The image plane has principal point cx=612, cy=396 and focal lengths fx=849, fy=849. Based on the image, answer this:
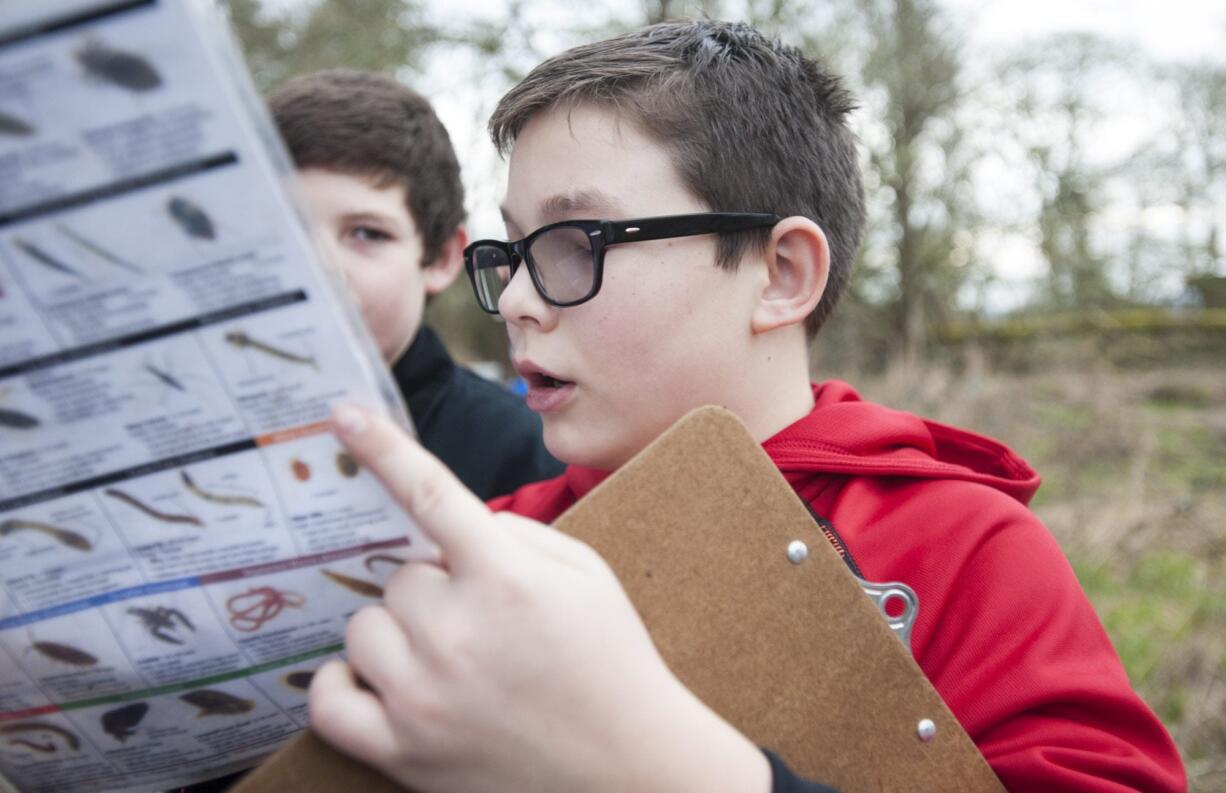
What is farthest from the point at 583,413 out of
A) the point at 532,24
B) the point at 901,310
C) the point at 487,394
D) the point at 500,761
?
the point at 901,310

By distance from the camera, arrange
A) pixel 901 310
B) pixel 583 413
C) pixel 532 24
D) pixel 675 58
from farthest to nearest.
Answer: pixel 901 310 < pixel 532 24 < pixel 675 58 < pixel 583 413

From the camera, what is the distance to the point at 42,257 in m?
0.67

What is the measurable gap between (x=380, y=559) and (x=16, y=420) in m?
0.34

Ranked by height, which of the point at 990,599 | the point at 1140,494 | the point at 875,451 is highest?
the point at 875,451

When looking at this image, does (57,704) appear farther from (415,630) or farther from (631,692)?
(631,692)

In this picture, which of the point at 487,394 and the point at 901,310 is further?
the point at 901,310

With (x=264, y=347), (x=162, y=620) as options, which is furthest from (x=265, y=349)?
(x=162, y=620)

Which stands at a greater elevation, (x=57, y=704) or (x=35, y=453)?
(x=35, y=453)

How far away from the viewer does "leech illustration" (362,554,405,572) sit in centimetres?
78

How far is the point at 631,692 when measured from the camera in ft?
2.31

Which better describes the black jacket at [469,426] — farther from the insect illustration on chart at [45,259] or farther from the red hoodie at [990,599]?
the insect illustration on chart at [45,259]

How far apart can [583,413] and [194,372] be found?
0.73 metres

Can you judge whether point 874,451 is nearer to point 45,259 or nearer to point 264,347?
point 264,347

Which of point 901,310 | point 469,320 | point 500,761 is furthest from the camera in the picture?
point 469,320
